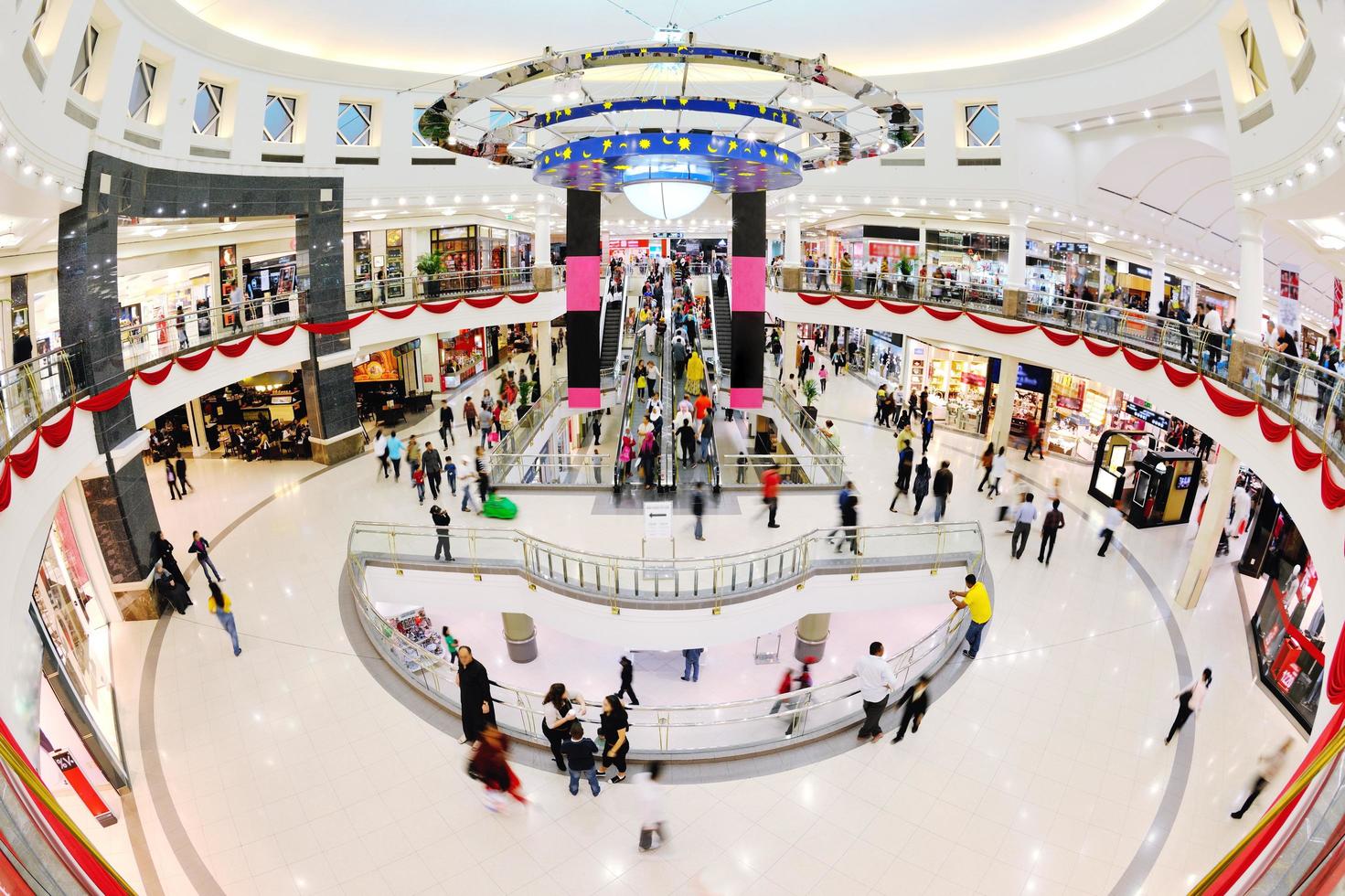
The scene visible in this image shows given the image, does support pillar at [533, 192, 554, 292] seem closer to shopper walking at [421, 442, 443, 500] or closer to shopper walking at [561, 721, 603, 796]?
shopper walking at [421, 442, 443, 500]

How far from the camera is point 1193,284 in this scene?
22.4 metres

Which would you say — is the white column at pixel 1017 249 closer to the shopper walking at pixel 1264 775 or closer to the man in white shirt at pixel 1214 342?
the man in white shirt at pixel 1214 342

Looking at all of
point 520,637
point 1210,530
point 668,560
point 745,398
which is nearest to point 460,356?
point 745,398

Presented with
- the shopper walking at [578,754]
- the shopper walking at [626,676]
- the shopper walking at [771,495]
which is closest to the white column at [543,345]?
the shopper walking at [771,495]

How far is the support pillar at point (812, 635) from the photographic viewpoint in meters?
12.2

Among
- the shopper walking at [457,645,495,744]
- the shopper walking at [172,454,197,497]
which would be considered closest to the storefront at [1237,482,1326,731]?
the shopper walking at [457,645,495,744]

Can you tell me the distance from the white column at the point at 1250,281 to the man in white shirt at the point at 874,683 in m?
7.66

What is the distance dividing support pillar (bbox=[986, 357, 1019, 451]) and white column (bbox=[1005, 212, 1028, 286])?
7.16ft

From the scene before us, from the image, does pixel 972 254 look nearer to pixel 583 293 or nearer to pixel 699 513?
pixel 583 293

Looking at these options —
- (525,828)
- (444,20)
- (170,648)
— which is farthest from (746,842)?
(444,20)

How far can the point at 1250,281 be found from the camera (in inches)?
410

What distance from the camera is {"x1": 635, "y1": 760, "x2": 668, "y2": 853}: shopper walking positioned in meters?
6.38

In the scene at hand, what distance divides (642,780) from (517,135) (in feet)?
28.3

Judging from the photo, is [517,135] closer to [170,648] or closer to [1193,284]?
[170,648]
